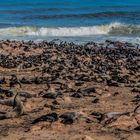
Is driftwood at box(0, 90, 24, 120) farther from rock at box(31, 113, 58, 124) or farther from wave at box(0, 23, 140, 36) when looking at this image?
wave at box(0, 23, 140, 36)

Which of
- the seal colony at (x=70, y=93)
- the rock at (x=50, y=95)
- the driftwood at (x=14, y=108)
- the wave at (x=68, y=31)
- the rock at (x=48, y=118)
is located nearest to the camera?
the seal colony at (x=70, y=93)

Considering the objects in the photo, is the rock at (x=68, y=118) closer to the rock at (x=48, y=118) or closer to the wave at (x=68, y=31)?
the rock at (x=48, y=118)

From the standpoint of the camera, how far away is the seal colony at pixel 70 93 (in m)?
7.46

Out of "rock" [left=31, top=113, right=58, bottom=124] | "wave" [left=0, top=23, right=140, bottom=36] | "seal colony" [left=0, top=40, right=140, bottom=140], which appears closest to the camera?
"seal colony" [left=0, top=40, right=140, bottom=140]

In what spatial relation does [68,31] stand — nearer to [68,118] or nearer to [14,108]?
[14,108]

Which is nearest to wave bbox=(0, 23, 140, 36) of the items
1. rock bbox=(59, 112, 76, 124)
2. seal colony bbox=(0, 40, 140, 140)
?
seal colony bbox=(0, 40, 140, 140)

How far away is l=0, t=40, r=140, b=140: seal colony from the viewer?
24.5ft

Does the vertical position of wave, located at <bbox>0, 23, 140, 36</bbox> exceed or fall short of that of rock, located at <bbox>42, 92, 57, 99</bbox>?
it exceeds it

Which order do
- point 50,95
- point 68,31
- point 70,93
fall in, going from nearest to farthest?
point 50,95 < point 70,93 < point 68,31

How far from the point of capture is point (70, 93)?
1095 centimetres

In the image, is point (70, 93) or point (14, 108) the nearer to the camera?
point (14, 108)

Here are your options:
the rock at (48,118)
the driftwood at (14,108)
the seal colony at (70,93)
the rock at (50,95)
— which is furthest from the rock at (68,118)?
the rock at (50,95)

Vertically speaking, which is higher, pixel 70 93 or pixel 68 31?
pixel 68 31

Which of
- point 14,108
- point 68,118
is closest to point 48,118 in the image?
point 68,118
